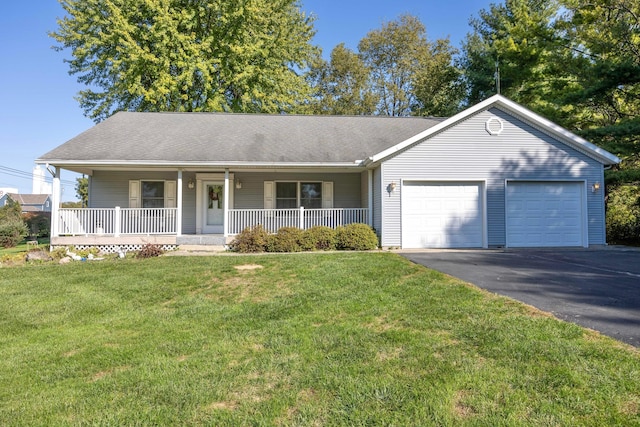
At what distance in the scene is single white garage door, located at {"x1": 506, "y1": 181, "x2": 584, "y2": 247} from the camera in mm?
11703

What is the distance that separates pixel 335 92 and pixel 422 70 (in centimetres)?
722

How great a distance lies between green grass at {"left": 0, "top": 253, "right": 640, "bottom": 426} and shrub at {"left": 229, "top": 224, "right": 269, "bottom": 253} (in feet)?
15.9

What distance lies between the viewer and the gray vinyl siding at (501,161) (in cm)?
1171

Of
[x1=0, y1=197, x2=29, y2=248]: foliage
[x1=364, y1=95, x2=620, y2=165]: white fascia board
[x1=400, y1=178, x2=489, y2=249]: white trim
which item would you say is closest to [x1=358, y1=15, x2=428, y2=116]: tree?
[x1=364, y1=95, x2=620, y2=165]: white fascia board

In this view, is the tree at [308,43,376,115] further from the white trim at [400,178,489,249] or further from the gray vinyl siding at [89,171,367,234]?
the white trim at [400,178,489,249]

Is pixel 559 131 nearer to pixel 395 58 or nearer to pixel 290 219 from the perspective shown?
pixel 290 219

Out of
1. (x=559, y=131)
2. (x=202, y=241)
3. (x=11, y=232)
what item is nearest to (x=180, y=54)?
(x=11, y=232)

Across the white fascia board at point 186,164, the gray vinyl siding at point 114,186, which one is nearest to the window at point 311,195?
the white fascia board at point 186,164

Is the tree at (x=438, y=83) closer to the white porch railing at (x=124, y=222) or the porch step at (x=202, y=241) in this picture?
the porch step at (x=202, y=241)

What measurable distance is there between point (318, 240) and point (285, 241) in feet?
3.41

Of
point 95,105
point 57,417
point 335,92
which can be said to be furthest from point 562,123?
point 95,105

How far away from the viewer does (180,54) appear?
21.1 m

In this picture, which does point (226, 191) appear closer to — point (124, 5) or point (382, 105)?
point (124, 5)

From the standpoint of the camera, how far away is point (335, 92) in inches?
1210
